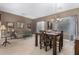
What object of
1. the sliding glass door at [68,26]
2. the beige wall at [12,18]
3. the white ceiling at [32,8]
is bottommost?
the sliding glass door at [68,26]

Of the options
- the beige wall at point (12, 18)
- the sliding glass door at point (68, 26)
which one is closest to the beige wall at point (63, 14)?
the sliding glass door at point (68, 26)

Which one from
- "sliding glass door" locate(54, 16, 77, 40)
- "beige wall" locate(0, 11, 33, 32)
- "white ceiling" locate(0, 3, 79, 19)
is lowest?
"sliding glass door" locate(54, 16, 77, 40)

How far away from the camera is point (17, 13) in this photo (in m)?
2.42

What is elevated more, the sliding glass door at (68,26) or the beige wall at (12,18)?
the beige wall at (12,18)

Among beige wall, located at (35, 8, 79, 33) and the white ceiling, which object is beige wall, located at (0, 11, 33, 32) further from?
beige wall, located at (35, 8, 79, 33)

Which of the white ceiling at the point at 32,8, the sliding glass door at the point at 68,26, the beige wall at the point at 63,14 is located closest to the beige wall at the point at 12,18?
the white ceiling at the point at 32,8

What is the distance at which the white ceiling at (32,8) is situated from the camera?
2.42 metres

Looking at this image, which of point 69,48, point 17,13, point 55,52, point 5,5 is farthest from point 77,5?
point 5,5

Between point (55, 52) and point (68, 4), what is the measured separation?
0.88 metres

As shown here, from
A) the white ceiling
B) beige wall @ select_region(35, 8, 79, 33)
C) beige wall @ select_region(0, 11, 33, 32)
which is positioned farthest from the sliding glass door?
beige wall @ select_region(0, 11, 33, 32)

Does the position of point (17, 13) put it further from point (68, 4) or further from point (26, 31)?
point (68, 4)

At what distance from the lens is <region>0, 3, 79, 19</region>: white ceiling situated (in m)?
2.42

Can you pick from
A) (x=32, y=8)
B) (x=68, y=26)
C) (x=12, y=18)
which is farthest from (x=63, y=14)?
(x=12, y=18)

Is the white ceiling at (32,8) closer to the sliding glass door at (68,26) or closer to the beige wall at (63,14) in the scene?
the beige wall at (63,14)
